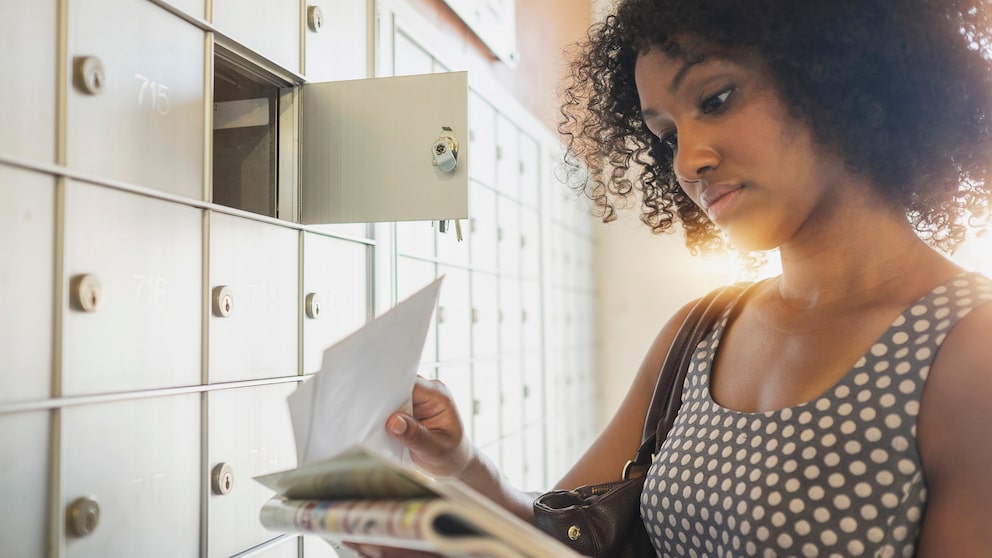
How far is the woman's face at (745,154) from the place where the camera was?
31.6 inches

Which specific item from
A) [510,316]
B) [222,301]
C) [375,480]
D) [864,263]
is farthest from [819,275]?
[510,316]

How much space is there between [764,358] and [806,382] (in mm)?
68

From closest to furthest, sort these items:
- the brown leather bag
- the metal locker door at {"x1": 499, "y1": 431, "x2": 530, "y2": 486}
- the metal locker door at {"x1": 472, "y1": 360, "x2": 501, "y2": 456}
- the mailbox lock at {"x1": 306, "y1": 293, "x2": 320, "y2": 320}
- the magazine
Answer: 1. the magazine
2. the brown leather bag
3. the mailbox lock at {"x1": 306, "y1": 293, "x2": 320, "y2": 320}
4. the metal locker door at {"x1": 472, "y1": 360, "x2": 501, "y2": 456}
5. the metal locker door at {"x1": 499, "y1": 431, "x2": 530, "y2": 486}

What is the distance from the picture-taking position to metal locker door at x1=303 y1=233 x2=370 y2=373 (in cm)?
122

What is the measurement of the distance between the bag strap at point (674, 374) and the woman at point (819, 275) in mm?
27

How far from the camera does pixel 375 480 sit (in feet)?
1.72

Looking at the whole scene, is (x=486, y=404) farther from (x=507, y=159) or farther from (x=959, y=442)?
(x=959, y=442)

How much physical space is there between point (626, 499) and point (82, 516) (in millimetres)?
544

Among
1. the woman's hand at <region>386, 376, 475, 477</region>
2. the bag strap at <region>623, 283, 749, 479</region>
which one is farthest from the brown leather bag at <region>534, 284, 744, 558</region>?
the woman's hand at <region>386, 376, 475, 477</region>

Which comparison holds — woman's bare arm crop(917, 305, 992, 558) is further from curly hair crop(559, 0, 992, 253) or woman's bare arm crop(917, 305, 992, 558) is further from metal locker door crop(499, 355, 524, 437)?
metal locker door crop(499, 355, 524, 437)

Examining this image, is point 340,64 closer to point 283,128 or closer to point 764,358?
→ point 283,128

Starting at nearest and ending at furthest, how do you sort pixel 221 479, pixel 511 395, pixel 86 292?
pixel 86 292 → pixel 221 479 → pixel 511 395

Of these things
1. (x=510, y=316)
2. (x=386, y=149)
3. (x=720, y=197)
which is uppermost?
(x=386, y=149)

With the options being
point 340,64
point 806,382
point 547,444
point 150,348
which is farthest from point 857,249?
point 547,444
